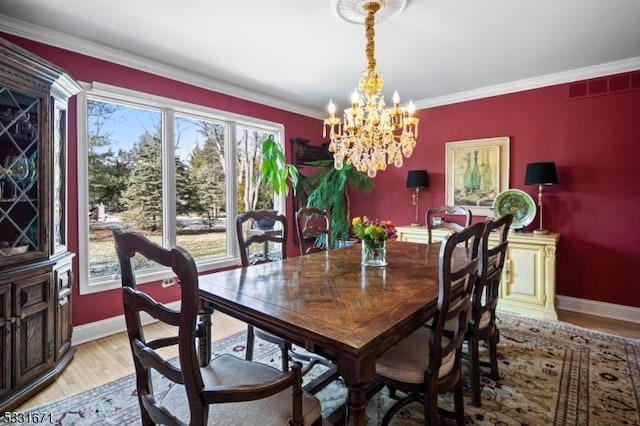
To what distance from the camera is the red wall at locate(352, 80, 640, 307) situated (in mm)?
3359

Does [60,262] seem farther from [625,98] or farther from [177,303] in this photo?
[625,98]

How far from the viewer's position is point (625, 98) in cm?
335

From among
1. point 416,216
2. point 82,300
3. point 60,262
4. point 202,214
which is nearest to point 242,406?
A: point 60,262

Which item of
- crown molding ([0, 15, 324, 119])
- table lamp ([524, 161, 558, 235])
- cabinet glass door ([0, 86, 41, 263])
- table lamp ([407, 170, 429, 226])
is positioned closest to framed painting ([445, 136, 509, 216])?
table lamp ([407, 170, 429, 226])

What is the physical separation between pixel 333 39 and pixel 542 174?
2.57 metres

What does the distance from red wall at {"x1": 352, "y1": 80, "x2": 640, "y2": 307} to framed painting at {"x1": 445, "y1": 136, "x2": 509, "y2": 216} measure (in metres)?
0.10

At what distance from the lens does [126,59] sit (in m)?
3.05

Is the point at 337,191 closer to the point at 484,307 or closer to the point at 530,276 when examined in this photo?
the point at 530,276

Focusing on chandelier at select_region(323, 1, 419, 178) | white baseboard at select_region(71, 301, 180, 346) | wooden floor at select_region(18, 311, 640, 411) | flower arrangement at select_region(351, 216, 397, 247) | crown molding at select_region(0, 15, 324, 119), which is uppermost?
crown molding at select_region(0, 15, 324, 119)

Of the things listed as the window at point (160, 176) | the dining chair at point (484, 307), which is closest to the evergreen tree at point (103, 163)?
the window at point (160, 176)

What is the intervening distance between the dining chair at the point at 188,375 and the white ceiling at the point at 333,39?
81.5 inches

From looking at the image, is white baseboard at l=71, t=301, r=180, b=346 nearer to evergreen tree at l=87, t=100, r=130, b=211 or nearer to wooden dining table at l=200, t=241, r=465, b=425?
evergreen tree at l=87, t=100, r=130, b=211

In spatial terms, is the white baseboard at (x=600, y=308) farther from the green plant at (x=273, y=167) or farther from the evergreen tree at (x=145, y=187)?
the evergreen tree at (x=145, y=187)

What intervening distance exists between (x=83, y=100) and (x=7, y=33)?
61 cm
